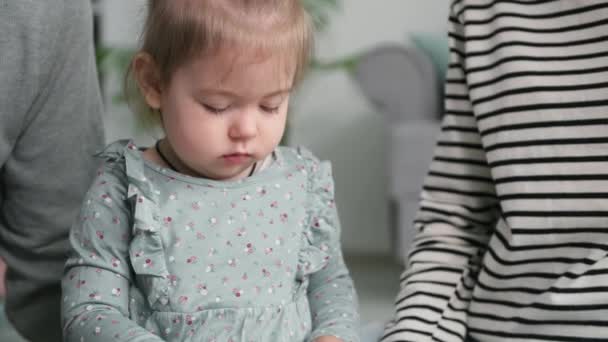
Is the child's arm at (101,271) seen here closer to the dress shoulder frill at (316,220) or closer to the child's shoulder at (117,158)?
the child's shoulder at (117,158)

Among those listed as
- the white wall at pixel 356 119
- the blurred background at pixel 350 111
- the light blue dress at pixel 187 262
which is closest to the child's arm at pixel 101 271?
the light blue dress at pixel 187 262

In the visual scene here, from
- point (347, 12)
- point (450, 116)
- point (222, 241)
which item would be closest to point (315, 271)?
point (222, 241)

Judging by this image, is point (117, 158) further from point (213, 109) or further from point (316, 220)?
point (316, 220)

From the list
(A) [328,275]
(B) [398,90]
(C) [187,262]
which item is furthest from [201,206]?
(B) [398,90]

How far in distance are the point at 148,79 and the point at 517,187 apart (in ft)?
1.49

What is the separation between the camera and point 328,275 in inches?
39.9

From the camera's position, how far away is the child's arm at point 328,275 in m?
0.97

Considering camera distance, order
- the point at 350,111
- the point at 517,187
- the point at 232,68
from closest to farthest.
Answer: the point at 232,68 < the point at 517,187 < the point at 350,111

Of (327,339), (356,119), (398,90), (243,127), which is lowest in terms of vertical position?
(356,119)

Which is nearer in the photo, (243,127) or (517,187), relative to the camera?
(243,127)

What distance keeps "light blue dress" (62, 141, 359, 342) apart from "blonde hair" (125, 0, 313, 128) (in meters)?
0.13

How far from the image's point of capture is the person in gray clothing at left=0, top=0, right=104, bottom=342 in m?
0.92

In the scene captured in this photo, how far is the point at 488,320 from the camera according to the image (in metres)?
0.99

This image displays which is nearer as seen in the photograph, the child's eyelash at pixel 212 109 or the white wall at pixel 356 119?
the child's eyelash at pixel 212 109
